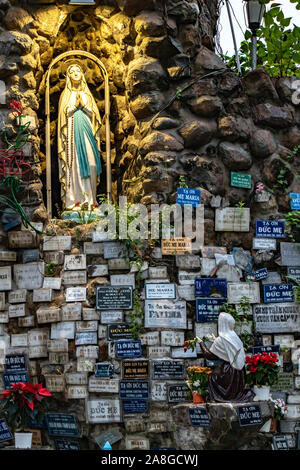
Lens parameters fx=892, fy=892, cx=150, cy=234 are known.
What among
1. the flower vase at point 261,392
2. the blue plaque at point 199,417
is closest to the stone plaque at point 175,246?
the flower vase at point 261,392

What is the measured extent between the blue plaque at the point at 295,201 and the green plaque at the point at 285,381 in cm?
175

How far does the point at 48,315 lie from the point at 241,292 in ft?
6.31

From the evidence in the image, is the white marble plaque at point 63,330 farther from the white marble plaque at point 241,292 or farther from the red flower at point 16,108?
the red flower at point 16,108

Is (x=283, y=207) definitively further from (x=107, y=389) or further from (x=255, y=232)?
(x=107, y=389)

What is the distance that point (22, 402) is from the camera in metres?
8.20

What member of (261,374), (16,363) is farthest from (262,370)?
(16,363)

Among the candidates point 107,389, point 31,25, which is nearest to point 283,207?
point 107,389

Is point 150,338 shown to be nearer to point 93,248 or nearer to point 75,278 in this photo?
point 75,278

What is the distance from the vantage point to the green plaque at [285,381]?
8.77 metres

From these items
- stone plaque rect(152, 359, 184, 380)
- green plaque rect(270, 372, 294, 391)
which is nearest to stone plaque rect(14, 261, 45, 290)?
stone plaque rect(152, 359, 184, 380)

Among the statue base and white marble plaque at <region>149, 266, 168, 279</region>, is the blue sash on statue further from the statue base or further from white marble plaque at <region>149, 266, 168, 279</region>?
white marble plaque at <region>149, 266, 168, 279</region>

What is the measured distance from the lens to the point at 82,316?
8.70m

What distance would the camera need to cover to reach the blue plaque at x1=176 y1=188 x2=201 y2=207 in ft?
29.9

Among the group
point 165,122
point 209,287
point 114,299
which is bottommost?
point 114,299
